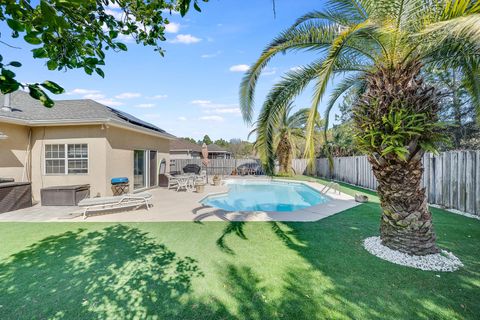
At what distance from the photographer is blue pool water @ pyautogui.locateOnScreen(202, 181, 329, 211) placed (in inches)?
459

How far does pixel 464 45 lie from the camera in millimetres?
4285

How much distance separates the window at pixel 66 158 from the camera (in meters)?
10.8

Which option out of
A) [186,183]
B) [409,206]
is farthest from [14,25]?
[186,183]

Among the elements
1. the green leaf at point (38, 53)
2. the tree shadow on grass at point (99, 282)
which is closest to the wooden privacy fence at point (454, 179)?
the tree shadow on grass at point (99, 282)

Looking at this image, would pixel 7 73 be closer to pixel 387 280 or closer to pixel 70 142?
pixel 387 280

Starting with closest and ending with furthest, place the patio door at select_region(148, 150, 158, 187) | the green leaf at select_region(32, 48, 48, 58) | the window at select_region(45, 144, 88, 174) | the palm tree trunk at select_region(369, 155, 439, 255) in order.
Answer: the green leaf at select_region(32, 48, 48, 58) < the palm tree trunk at select_region(369, 155, 439, 255) < the window at select_region(45, 144, 88, 174) < the patio door at select_region(148, 150, 158, 187)

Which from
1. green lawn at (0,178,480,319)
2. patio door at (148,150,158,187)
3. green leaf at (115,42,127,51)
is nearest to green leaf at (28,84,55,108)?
green leaf at (115,42,127,51)

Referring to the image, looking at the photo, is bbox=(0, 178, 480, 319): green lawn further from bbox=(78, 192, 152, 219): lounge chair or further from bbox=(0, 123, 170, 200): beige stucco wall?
bbox=(0, 123, 170, 200): beige stucco wall

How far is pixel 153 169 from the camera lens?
15.8m

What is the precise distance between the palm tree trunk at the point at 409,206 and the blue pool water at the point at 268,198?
21.6 ft

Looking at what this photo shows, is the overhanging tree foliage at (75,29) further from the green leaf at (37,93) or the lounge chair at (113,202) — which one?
the lounge chair at (113,202)

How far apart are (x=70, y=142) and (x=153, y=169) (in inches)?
222

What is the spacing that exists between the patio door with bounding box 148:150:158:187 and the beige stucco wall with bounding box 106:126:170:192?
0.68 metres

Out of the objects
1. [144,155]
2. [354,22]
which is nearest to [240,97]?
[354,22]
